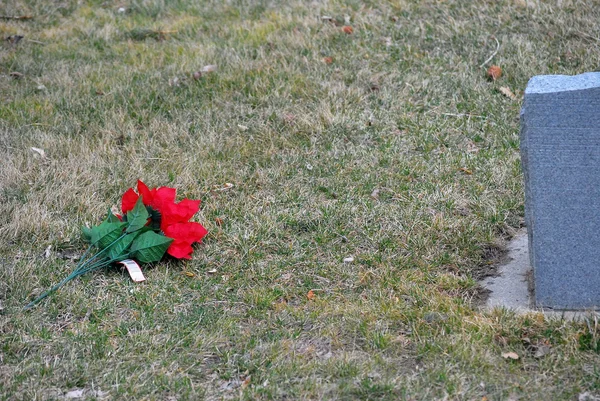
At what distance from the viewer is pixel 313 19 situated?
715cm

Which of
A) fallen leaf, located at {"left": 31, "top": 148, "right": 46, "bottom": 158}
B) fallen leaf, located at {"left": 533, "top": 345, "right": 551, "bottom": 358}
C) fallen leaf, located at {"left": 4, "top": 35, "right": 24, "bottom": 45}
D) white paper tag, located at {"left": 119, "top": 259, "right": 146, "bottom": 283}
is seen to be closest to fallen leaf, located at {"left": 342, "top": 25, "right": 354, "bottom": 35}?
fallen leaf, located at {"left": 31, "top": 148, "right": 46, "bottom": 158}

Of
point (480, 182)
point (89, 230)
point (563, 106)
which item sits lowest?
point (480, 182)

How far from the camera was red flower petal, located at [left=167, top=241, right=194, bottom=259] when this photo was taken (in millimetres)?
3948

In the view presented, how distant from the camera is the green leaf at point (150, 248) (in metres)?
3.91

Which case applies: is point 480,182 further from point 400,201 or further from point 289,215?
point 289,215

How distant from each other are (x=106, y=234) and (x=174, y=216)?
372 mm

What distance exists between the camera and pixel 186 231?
3994 millimetres

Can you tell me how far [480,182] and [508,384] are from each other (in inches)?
79.2

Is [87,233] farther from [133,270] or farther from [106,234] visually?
[133,270]

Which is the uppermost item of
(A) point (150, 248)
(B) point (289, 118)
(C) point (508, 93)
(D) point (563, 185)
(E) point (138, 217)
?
(D) point (563, 185)

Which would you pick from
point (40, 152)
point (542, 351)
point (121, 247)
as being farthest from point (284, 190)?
point (542, 351)

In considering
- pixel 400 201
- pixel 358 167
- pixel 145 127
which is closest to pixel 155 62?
pixel 145 127

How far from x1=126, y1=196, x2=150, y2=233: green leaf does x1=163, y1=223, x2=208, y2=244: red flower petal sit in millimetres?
149

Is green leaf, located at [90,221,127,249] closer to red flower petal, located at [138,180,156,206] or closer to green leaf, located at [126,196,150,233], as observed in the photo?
green leaf, located at [126,196,150,233]
